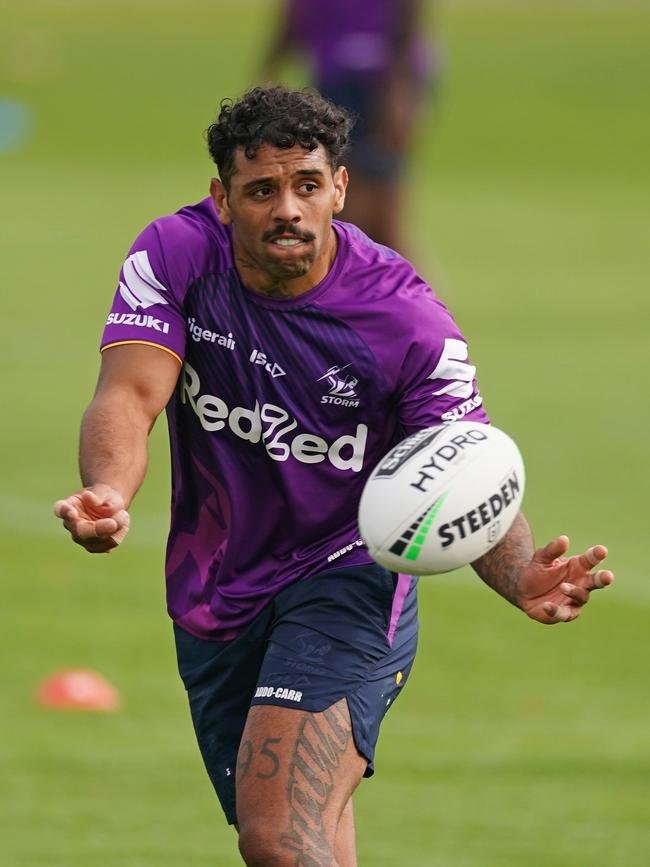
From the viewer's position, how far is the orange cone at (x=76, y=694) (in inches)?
350

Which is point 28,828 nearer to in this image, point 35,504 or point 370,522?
point 370,522

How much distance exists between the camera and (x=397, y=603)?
575 cm

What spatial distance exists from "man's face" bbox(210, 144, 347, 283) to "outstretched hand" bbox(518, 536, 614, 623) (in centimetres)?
104

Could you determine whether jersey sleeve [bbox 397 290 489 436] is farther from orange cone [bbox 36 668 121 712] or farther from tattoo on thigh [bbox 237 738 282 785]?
orange cone [bbox 36 668 121 712]

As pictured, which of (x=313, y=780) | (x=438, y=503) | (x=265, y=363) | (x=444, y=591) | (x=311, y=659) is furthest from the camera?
(x=444, y=591)

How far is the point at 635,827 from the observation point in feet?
24.7

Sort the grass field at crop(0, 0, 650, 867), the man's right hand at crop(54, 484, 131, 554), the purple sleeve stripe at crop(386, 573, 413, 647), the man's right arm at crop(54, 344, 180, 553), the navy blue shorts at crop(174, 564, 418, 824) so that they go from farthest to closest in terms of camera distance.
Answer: the grass field at crop(0, 0, 650, 867) → the purple sleeve stripe at crop(386, 573, 413, 647) → the navy blue shorts at crop(174, 564, 418, 824) → the man's right arm at crop(54, 344, 180, 553) → the man's right hand at crop(54, 484, 131, 554)

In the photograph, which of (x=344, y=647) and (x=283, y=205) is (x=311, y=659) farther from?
(x=283, y=205)

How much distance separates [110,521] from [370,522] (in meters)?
0.72

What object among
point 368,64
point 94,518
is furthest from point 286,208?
point 368,64

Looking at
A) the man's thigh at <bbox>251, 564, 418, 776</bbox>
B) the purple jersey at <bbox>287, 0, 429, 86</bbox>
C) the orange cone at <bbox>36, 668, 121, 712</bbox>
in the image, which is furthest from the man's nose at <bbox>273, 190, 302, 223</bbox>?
the purple jersey at <bbox>287, 0, 429, 86</bbox>

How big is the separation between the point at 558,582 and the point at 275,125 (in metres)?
1.47

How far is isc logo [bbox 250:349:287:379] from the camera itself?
5.58 metres

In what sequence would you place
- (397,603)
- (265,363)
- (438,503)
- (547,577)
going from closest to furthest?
(438,503)
(547,577)
(265,363)
(397,603)
